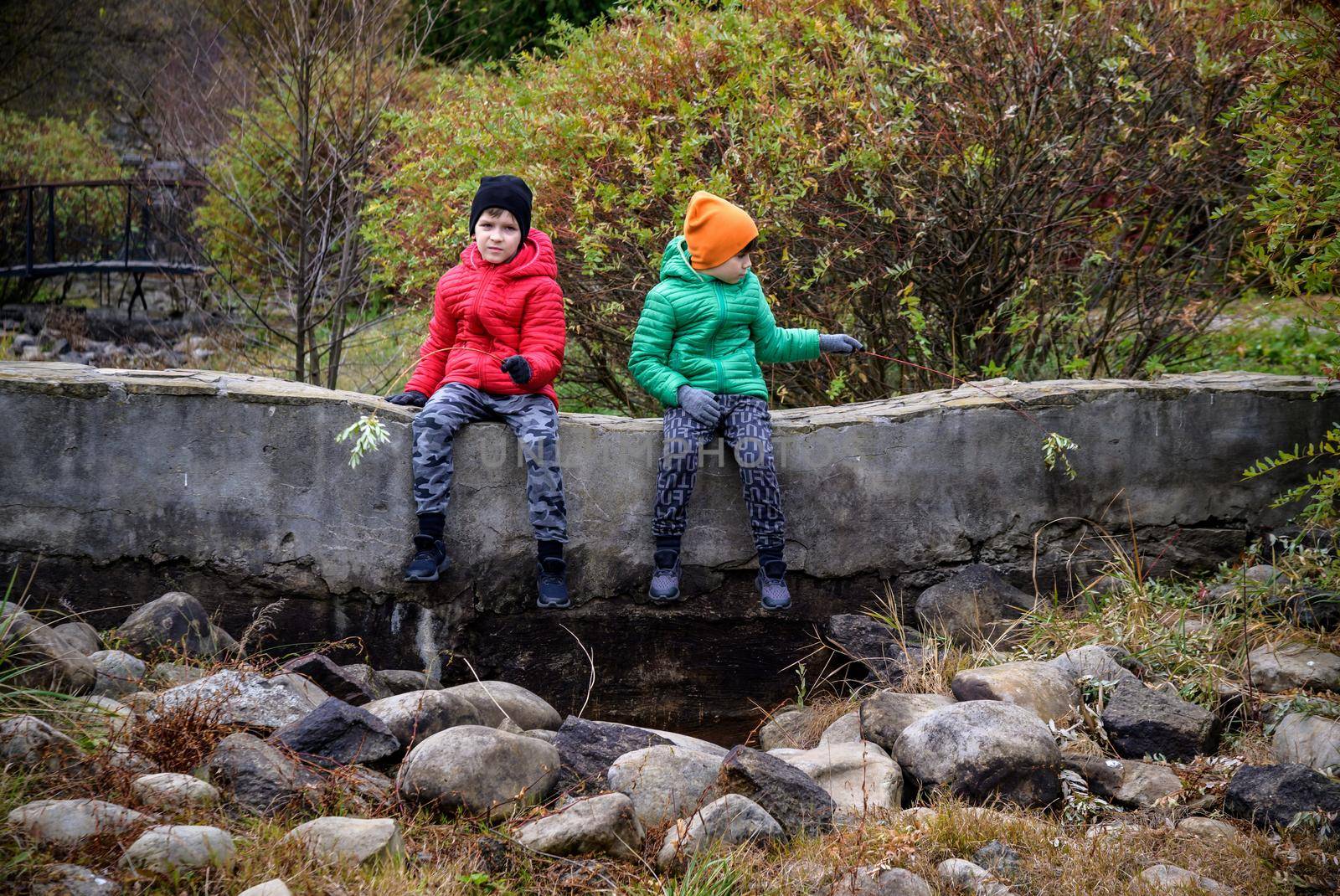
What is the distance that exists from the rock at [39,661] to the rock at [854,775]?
2202 mm

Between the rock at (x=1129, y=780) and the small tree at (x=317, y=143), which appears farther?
the small tree at (x=317, y=143)

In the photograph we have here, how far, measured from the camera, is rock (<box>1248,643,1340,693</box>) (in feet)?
12.4

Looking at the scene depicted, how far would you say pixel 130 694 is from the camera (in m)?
3.36

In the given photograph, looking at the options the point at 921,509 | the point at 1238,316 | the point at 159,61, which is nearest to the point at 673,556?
the point at 921,509

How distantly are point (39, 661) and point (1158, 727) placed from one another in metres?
3.50

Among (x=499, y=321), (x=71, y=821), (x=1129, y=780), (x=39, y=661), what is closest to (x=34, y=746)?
(x=71, y=821)

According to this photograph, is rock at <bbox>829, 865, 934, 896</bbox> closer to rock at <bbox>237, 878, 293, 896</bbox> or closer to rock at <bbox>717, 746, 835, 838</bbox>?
rock at <bbox>717, 746, 835, 838</bbox>

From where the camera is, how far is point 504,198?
404cm

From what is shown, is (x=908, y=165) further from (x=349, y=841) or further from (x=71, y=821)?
(x=71, y=821)

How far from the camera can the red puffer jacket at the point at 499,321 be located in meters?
4.11

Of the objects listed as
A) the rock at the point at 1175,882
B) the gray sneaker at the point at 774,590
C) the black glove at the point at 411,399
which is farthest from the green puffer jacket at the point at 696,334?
the rock at the point at 1175,882

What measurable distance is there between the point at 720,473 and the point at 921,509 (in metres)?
0.88

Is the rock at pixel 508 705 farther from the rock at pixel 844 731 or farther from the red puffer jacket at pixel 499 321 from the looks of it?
the red puffer jacket at pixel 499 321

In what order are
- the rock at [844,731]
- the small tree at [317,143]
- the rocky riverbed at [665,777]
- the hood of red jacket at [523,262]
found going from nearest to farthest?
the rocky riverbed at [665,777], the rock at [844,731], the hood of red jacket at [523,262], the small tree at [317,143]
